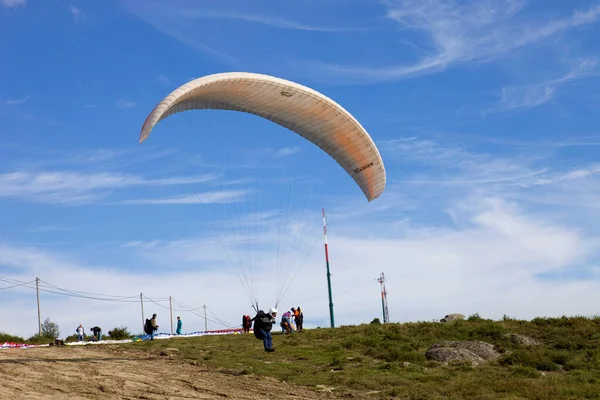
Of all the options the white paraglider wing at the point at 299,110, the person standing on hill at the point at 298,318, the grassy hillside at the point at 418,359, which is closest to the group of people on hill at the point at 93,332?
the grassy hillside at the point at 418,359

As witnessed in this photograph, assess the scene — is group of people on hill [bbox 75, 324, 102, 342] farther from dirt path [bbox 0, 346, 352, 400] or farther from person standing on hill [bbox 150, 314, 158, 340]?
dirt path [bbox 0, 346, 352, 400]

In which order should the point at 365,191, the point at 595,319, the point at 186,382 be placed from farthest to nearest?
the point at 595,319 → the point at 365,191 → the point at 186,382

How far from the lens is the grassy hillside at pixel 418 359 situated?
894 inches

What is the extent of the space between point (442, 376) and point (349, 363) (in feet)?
12.3

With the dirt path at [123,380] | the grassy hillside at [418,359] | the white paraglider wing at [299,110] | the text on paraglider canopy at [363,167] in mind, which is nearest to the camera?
the dirt path at [123,380]

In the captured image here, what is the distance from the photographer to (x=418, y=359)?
1097 inches

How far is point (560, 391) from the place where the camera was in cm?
2252

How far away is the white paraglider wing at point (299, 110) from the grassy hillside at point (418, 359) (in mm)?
6500

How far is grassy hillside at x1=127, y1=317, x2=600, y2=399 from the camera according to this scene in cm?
2272

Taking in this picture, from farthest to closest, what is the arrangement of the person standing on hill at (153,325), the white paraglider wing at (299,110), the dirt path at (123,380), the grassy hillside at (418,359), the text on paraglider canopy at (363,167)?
the person standing on hill at (153,325), the text on paraglider canopy at (363,167), the white paraglider wing at (299,110), the grassy hillside at (418,359), the dirt path at (123,380)

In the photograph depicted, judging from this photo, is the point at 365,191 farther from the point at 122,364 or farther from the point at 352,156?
the point at 122,364

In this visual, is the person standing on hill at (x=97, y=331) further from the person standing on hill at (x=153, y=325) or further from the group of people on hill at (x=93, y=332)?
the person standing on hill at (x=153, y=325)

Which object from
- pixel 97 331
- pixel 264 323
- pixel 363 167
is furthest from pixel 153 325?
pixel 363 167

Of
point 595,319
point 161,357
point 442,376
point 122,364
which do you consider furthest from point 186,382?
point 595,319
